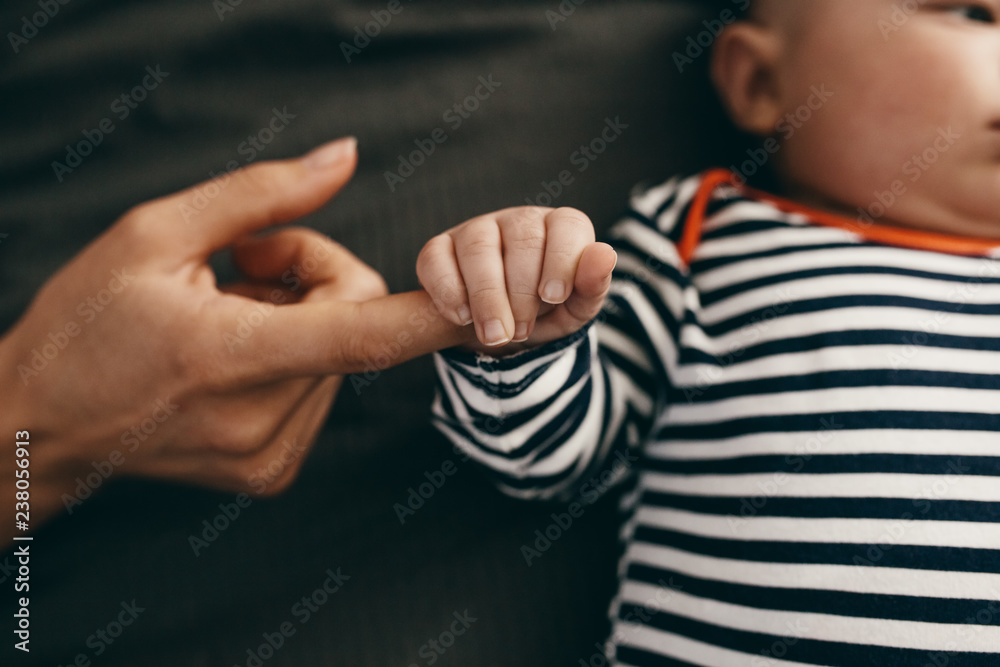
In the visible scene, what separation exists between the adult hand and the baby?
0.38 feet

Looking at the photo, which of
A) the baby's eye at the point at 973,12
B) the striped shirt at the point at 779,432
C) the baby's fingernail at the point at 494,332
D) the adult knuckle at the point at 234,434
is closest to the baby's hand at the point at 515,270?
the baby's fingernail at the point at 494,332

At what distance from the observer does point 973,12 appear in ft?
2.49

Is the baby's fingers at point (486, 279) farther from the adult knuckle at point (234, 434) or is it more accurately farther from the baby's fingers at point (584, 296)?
the adult knuckle at point (234, 434)

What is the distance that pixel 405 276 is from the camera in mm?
845

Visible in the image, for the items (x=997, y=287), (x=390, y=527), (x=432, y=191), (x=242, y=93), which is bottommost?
(x=390, y=527)

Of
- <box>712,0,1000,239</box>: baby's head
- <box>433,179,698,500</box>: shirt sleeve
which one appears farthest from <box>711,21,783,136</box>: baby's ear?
<box>433,179,698,500</box>: shirt sleeve

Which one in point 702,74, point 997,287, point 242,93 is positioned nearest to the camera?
point 997,287

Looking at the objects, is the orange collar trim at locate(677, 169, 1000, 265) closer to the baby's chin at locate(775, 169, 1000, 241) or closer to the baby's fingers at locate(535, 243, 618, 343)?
the baby's chin at locate(775, 169, 1000, 241)

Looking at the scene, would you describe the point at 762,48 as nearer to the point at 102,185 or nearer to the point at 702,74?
the point at 702,74

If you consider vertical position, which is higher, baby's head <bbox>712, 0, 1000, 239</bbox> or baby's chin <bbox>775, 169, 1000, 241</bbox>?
baby's head <bbox>712, 0, 1000, 239</bbox>

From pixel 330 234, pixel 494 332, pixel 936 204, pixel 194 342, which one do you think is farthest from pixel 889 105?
pixel 194 342

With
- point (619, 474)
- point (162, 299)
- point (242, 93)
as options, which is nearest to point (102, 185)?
point (242, 93)

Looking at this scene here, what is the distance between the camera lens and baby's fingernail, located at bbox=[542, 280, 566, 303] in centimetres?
51

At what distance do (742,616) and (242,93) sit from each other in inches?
33.9
